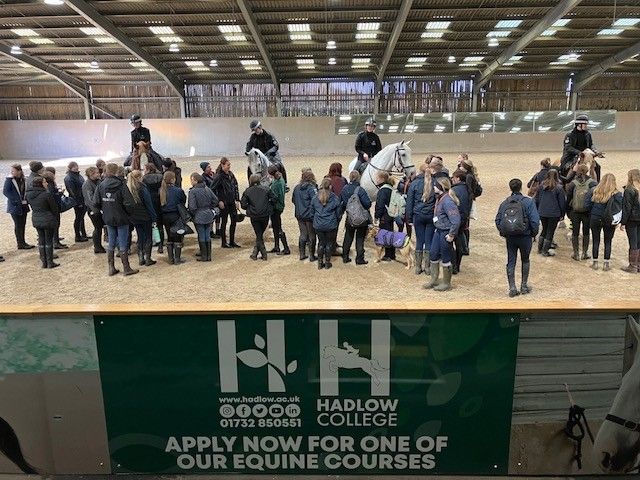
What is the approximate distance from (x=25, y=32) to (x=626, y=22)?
24.7 m

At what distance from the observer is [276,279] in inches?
289

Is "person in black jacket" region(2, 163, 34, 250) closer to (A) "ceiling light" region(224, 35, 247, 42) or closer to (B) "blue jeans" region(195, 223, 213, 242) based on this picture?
(B) "blue jeans" region(195, 223, 213, 242)

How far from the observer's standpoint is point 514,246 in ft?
20.9

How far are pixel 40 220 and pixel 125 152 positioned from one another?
22.9m

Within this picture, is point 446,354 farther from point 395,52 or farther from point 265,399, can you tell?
point 395,52

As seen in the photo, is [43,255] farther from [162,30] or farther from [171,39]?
[171,39]

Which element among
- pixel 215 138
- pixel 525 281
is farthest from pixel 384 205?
pixel 215 138

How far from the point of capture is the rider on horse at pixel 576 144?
980cm

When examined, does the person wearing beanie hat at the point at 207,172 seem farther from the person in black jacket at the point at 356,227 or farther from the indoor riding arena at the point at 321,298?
the person in black jacket at the point at 356,227

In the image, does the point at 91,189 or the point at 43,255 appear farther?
the point at 91,189

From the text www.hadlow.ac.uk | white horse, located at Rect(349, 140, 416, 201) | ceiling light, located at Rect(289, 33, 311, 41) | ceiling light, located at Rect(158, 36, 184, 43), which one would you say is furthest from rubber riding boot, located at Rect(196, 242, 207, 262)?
ceiling light, located at Rect(158, 36, 184, 43)

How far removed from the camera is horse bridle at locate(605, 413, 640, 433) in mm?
2881

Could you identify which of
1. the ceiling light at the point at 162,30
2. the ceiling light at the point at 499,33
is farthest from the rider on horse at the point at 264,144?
the ceiling light at the point at 499,33

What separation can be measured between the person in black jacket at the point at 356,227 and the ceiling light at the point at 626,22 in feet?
58.6
